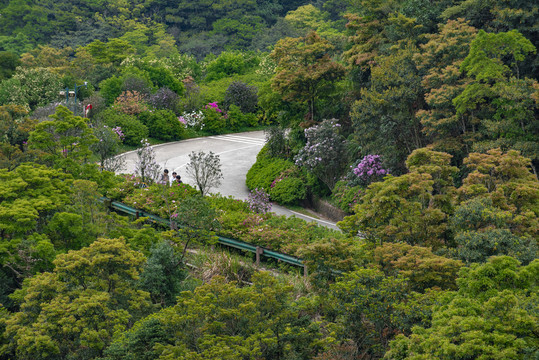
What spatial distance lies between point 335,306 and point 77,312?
181 inches

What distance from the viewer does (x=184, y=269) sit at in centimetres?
1543

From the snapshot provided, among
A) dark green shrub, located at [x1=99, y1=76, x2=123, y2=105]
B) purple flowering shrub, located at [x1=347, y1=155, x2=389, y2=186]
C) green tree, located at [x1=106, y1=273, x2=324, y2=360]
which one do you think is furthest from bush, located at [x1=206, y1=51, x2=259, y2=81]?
green tree, located at [x1=106, y1=273, x2=324, y2=360]

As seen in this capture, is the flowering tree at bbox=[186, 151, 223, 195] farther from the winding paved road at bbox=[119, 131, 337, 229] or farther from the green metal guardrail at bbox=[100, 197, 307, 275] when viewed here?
the green metal guardrail at bbox=[100, 197, 307, 275]

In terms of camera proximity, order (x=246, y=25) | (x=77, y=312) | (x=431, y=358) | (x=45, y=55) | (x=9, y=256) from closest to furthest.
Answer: (x=431, y=358), (x=77, y=312), (x=9, y=256), (x=45, y=55), (x=246, y=25)

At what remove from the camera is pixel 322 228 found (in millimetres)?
18328

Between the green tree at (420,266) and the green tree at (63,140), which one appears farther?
the green tree at (63,140)

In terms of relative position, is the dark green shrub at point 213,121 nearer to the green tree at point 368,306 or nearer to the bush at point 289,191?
the bush at point 289,191

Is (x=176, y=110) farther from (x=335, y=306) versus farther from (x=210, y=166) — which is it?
(x=335, y=306)

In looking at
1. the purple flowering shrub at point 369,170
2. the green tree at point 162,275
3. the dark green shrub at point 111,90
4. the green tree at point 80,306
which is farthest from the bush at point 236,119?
the green tree at point 80,306

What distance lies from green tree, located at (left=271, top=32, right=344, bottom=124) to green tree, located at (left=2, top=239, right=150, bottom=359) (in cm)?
1630

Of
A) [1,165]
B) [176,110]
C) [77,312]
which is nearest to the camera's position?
[77,312]

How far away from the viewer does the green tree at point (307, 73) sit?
27172 millimetres

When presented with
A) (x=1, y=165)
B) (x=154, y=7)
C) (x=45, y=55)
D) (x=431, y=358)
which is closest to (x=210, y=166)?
(x=1, y=165)

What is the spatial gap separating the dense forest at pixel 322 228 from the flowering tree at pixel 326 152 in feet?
0.27
